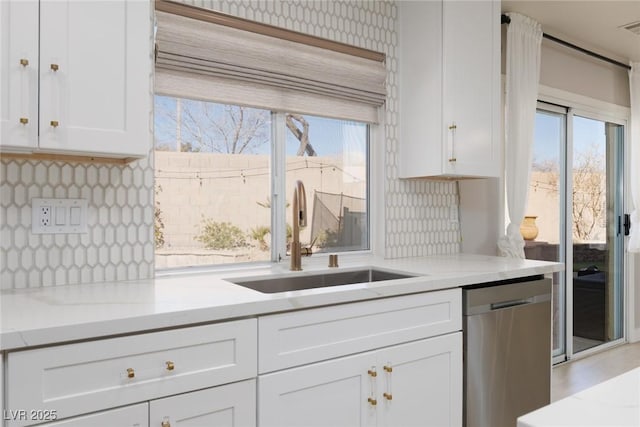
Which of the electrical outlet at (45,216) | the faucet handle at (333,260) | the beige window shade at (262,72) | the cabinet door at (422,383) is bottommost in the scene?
the cabinet door at (422,383)

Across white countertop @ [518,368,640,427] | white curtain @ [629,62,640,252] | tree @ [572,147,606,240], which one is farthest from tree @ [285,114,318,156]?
white curtain @ [629,62,640,252]

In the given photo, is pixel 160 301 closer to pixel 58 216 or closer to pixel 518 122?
pixel 58 216

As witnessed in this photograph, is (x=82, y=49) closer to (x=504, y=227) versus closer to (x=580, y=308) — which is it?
(x=504, y=227)

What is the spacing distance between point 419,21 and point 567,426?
7.98ft

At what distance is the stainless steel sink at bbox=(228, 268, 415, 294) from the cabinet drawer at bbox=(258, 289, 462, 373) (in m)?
0.26

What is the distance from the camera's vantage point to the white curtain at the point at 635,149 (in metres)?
4.12

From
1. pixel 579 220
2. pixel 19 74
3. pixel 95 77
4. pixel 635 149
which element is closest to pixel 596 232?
pixel 579 220

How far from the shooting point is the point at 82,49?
1479 millimetres

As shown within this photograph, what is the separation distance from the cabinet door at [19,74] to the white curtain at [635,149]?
15.1 ft

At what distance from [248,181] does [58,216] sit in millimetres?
878

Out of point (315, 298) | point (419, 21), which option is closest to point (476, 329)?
point (315, 298)

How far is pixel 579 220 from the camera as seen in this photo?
12.8 ft

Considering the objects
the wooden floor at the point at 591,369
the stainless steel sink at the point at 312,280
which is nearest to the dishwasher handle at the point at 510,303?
the stainless steel sink at the point at 312,280

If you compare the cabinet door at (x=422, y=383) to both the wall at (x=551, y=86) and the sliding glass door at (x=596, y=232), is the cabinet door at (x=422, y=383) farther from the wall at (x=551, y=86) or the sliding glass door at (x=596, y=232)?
the sliding glass door at (x=596, y=232)
